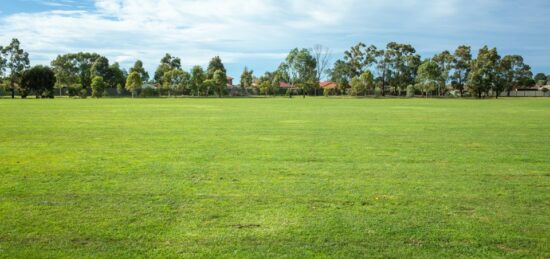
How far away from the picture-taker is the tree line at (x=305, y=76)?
9150cm

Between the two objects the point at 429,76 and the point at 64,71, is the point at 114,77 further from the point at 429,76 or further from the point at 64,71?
the point at 429,76

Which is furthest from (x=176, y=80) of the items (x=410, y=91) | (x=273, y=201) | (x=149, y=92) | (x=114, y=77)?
(x=273, y=201)

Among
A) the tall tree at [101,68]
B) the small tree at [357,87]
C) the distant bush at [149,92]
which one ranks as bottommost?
the distant bush at [149,92]

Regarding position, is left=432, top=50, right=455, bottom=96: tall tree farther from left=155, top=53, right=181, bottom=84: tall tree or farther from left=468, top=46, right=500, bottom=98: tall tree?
left=155, top=53, right=181, bottom=84: tall tree

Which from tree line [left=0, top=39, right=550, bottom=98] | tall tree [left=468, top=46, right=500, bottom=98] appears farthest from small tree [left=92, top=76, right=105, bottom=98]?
tall tree [left=468, top=46, right=500, bottom=98]

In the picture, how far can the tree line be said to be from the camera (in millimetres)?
91500

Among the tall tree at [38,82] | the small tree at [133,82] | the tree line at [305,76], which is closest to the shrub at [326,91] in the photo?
the tree line at [305,76]

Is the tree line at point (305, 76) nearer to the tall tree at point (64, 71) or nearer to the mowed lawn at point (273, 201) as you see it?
the tall tree at point (64, 71)

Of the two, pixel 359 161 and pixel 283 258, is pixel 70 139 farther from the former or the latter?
pixel 283 258

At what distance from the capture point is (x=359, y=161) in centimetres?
1009

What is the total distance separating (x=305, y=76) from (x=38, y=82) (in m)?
66.9

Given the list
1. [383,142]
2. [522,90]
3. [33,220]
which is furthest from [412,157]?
[522,90]

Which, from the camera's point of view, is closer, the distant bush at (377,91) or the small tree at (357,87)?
the small tree at (357,87)

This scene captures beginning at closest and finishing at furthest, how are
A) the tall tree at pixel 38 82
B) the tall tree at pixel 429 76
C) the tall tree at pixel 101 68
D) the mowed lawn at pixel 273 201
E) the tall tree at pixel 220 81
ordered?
the mowed lawn at pixel 273 201
the tall tree at pixel 38 82
the tall tree at pixel 429 76
the tall tree at pixel 220 81
the tall tree at pixel 101 68
